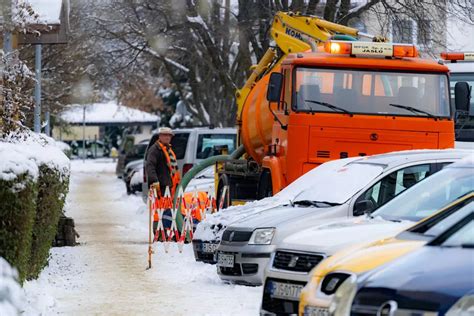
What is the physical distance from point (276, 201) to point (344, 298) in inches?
254

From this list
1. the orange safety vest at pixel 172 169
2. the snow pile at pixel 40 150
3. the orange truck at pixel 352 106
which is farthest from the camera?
the orange safety vest at pixel 172 169

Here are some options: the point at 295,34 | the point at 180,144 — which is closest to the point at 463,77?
the point at 295,34

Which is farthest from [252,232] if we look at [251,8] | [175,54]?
[175,54]

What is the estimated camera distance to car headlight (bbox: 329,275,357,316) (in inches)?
295

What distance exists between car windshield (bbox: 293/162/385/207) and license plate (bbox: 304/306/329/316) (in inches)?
161

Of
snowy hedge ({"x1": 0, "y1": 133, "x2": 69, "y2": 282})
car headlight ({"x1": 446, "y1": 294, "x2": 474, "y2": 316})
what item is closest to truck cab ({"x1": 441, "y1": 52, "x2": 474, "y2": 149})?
snowy hedge ({"x1": 0, "y1": 133, "x2": 69, "y2": 282})

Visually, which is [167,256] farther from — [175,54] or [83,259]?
[175,54]

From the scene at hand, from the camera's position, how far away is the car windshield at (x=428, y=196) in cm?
1007

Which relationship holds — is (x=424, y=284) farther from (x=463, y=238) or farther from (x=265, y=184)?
(x=265, y=184)

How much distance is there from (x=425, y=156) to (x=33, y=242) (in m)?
4.13

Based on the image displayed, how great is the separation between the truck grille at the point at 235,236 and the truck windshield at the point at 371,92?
3.68m

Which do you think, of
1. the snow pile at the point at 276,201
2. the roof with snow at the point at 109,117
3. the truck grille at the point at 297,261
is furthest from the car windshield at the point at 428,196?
the roof with snow at the point at 109,117

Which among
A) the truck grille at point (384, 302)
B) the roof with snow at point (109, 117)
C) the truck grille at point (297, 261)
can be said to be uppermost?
the truck grille at point (384, 302)

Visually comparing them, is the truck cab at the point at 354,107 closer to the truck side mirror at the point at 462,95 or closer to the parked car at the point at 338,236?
the truck side mirror at the point at 462,95
